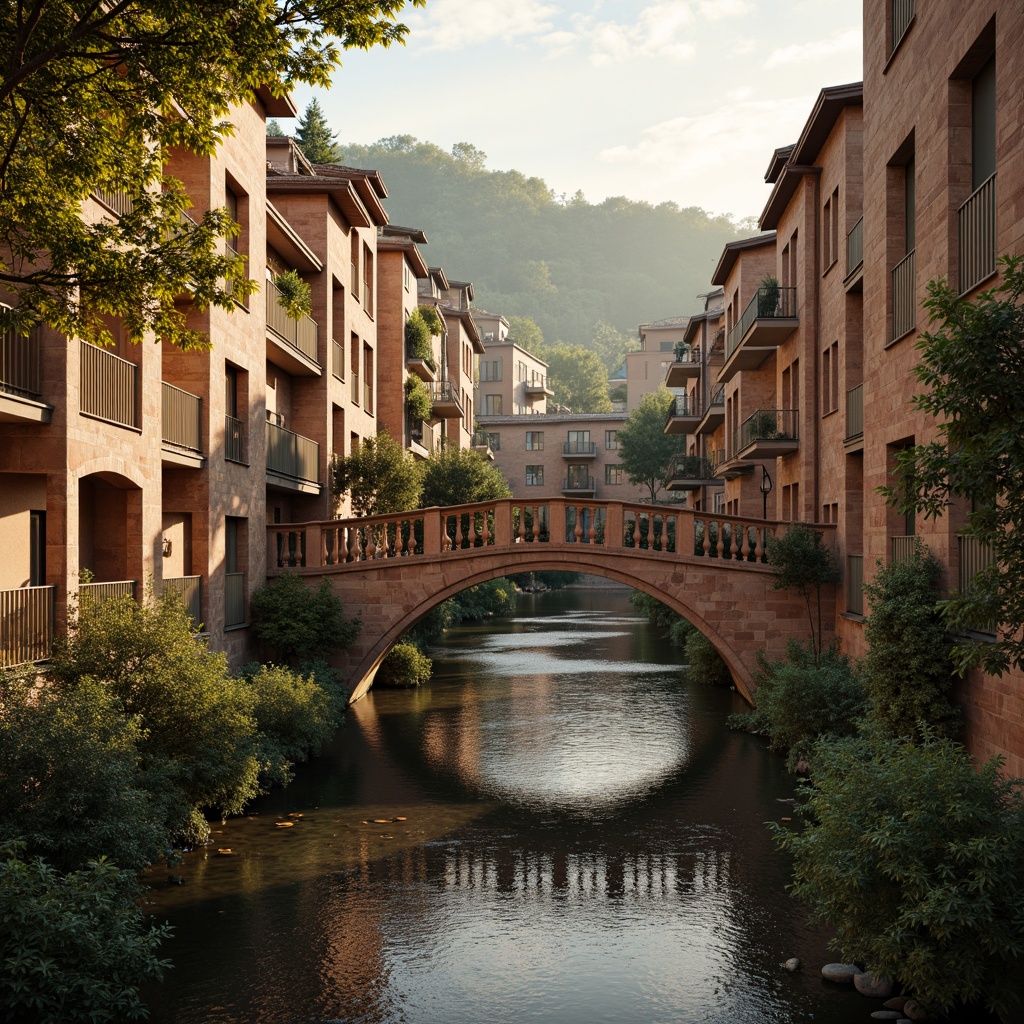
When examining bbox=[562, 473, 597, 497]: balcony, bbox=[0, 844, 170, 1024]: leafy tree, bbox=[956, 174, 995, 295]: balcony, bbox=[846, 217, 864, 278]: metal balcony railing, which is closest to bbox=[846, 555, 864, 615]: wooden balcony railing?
bbox=[846, 217, 864, 278]: metal balcony railing

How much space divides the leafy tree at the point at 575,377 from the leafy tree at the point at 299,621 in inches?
3683

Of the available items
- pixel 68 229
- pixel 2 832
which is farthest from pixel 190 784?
pixel 68 229

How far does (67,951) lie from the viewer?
7922 millimetres

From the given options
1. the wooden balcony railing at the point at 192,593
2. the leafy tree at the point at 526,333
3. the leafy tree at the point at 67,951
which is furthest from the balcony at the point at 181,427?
the leafy tree at the point at 526,333

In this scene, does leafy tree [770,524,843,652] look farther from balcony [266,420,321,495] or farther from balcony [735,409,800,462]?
balcony [266,420,321,495]

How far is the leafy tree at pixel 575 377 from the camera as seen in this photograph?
378 ft

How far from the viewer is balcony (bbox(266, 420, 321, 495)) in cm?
2408

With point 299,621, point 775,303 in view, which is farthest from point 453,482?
point 299,621

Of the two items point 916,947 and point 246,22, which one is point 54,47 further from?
point 916,947

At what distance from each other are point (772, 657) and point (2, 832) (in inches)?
613

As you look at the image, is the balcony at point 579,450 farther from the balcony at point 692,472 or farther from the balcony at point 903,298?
the balcony at point 903,298

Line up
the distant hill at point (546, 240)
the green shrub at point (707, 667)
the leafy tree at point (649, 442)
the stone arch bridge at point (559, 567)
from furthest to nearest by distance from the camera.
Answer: the distant hill at point (546, 240) → the leafy tree at point (649, 442) → the green shrub at point (707, 667) → the stone arch bridge at point (559, 567)

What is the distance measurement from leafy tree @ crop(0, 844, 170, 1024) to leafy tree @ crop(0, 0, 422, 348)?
545 centimetres

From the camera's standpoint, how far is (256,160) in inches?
891
